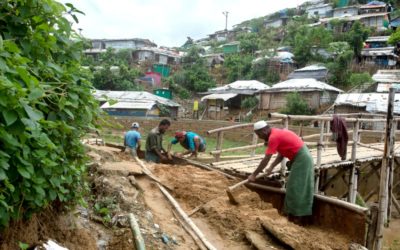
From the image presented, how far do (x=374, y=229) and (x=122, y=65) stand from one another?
3553 cm

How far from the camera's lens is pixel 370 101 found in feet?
79.1

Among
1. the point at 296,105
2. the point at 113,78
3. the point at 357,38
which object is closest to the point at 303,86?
the point at 296,105

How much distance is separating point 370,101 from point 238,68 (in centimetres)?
1781

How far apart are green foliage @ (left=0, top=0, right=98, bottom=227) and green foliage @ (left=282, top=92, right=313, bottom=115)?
2457 cm

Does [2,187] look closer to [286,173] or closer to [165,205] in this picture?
[165,205]

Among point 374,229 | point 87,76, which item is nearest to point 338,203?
point 374,229

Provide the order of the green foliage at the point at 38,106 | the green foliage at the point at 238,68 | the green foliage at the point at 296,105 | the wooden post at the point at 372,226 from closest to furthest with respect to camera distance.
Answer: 1. the green foliage at the point at 38,106
2. the wooden post at the point at 372,226
3. the green foliage at the point at 296,105
4. the green foliage at the point at 238,68

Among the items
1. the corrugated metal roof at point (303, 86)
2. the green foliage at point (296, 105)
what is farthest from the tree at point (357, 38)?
the green foliage at point (296, 105)

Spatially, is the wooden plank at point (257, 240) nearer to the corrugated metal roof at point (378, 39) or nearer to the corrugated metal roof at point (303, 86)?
the corrugated metal roof at point (303, 86)

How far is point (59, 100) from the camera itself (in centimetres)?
246

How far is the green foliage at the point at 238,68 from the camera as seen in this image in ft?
131

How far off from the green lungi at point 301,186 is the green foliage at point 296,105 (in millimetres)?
21451

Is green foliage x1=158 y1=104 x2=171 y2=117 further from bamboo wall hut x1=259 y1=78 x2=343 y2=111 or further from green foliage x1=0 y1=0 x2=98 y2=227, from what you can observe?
green foliage x1=0 y1=0 x2=98 y2=227

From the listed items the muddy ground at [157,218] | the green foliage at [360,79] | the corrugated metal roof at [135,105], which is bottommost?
the muddy ground at [157,218]
